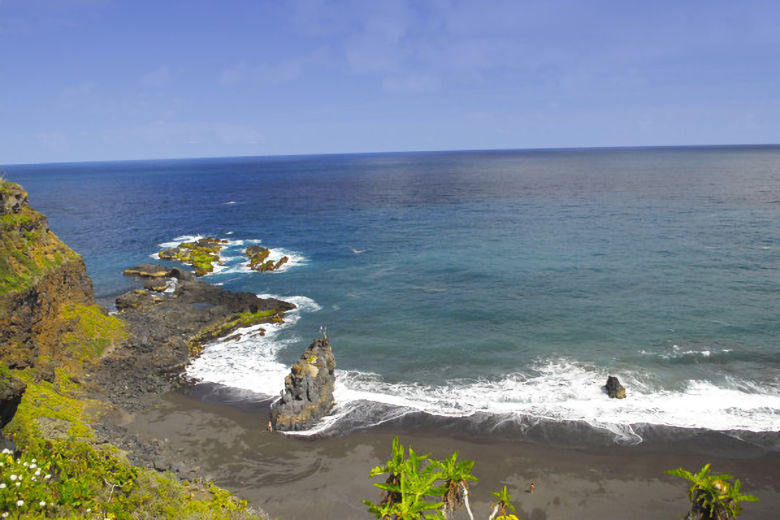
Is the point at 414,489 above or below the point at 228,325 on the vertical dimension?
above

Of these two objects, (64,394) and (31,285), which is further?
(31,285)

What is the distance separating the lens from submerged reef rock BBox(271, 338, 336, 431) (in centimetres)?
3944

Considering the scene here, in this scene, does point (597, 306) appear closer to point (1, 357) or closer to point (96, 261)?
point (1, 357)

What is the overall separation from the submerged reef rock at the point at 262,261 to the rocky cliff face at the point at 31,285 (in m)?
31.9

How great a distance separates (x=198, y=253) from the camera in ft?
302

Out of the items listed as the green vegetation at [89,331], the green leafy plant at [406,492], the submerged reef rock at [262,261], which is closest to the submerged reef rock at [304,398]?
the green leafy plant at [406,492]

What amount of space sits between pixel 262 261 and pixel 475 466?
6171 centimetres

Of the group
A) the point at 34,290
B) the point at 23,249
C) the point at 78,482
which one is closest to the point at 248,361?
the point at 34,290

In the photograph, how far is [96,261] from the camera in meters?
91.1

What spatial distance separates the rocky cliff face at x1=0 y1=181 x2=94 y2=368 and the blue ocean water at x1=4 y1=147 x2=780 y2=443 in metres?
14.0

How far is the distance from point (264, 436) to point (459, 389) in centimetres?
1821

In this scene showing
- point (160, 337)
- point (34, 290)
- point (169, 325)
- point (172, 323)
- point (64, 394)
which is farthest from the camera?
point (172, 323)

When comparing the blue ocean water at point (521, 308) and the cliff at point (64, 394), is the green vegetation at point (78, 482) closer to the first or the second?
the cliff at point (64, 394)

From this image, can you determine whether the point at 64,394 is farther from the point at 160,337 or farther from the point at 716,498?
the point at 716,498
